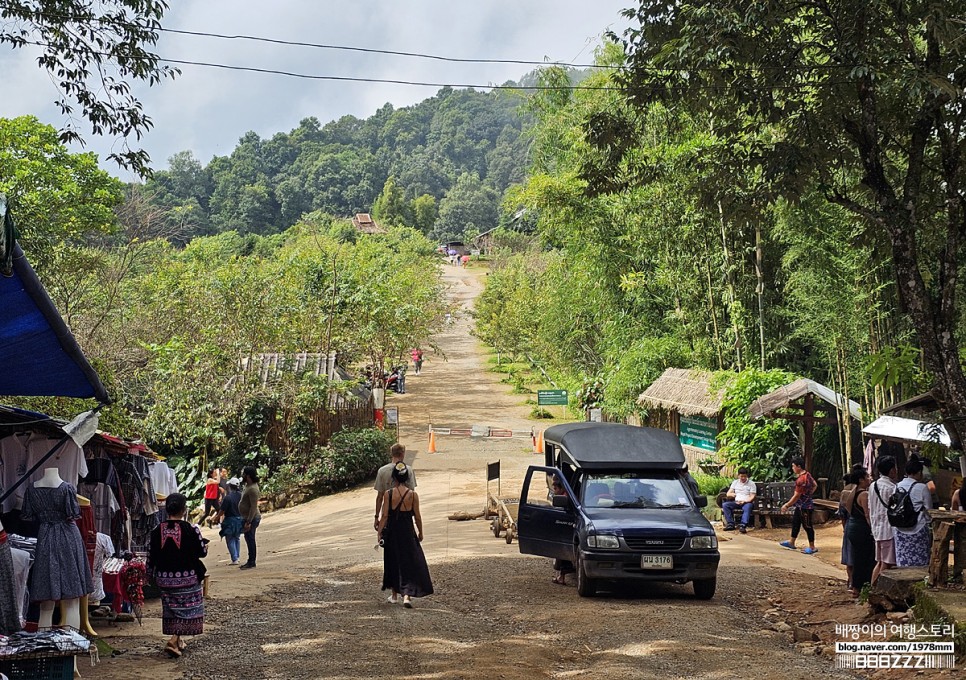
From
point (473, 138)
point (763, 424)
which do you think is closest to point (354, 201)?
point (473, 138)

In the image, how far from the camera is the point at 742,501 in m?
17.8

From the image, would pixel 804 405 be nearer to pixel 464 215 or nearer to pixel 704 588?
pixel 704 588

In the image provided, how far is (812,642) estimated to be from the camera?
9125mm

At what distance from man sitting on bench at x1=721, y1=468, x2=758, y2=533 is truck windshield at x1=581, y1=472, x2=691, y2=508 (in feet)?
20.7

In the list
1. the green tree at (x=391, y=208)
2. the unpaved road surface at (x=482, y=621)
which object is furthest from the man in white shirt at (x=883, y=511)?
the green tree at (x=391, y=208)

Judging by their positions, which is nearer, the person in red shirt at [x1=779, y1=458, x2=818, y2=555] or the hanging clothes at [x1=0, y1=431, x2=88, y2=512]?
the hanging clothes at [x1=0, y1=431, x2=88, y2=512]

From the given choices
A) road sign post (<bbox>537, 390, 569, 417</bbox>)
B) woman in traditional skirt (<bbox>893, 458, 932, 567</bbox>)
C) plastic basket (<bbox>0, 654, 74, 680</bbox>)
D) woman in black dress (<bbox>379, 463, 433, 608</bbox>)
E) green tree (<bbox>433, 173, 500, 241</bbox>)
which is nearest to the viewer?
plastic basket (<bbox>0, 654, 74, 680</bbox>)

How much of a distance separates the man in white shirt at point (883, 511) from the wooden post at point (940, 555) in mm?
836

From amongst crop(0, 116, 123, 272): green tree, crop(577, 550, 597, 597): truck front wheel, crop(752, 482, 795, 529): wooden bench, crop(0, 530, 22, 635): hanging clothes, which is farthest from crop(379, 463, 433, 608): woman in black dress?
crop(0, 116, 123, 272): green tree

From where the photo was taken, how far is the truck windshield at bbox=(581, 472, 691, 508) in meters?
11.6

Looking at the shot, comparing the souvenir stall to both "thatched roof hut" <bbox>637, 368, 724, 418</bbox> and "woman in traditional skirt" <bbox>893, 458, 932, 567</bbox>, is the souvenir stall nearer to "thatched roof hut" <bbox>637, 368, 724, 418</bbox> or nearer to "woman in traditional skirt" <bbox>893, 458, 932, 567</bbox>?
"woman in traditional skirt" <bbox>893, 458, 932, 567</bbox>

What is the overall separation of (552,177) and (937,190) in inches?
549

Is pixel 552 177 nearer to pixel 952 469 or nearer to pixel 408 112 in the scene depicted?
pixel 952 469

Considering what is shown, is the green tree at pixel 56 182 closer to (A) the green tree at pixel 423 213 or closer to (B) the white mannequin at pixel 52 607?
(B) the white mannequin at pixel 52 607
